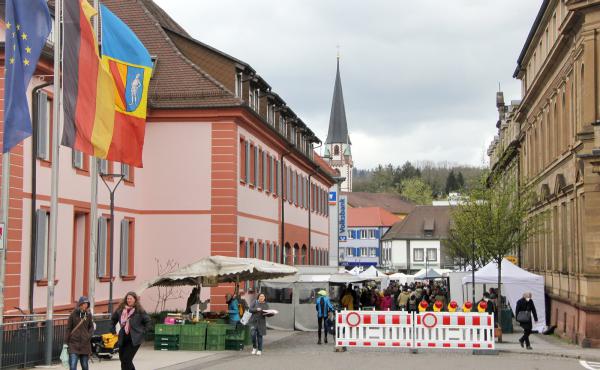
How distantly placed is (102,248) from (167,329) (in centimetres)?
589

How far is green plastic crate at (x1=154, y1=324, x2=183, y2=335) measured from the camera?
85.3ft

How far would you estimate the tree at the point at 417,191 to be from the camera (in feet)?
581

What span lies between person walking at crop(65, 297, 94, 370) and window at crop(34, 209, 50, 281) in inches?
360

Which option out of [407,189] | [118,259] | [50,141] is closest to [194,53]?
[118,259]

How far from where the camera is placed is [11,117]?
17500 mm

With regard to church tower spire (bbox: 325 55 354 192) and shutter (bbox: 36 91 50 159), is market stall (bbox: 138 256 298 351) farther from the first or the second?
church tower spire (bbox: 325 55 354 192)

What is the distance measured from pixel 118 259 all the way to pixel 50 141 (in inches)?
303

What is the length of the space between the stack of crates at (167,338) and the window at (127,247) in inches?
303

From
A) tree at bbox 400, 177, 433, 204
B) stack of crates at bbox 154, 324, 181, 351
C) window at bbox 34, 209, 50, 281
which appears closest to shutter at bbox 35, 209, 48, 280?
window at bbox 34, 209, 50, 281

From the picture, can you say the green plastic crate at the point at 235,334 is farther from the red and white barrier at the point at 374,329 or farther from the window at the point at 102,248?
the window at the point at 102,248

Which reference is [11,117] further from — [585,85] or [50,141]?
[585,85]

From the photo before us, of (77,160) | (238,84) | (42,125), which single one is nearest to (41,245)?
(42,125)

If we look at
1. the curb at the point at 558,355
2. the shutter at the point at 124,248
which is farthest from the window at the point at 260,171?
the curb at the point at 558,355

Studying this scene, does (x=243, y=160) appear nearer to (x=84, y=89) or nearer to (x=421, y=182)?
(x=84, y=89)
